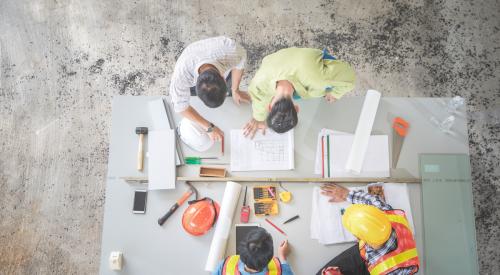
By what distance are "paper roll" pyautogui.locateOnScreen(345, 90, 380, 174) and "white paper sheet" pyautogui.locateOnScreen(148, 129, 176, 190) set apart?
0.95 meters

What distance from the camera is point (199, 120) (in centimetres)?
181

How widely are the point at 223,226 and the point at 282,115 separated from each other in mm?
698

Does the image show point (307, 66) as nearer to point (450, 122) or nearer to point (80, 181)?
point (450, 122)

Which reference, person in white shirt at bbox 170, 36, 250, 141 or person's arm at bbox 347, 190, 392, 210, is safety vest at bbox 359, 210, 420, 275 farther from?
person in white shirt at bbox 170, 36, 250, 141

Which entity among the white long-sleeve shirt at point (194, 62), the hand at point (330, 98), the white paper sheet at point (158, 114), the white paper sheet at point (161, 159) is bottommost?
the white paper sheet at point (161, 159)

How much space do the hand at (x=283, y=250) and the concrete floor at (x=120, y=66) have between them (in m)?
1.45

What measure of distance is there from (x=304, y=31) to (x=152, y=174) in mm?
1734

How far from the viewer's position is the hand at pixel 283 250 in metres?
1.76

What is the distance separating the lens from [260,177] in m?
1.86

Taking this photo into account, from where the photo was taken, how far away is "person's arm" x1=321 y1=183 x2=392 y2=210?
5.56 feet

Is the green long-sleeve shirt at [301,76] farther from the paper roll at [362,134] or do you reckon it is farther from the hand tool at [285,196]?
the hand tool at [285,196]

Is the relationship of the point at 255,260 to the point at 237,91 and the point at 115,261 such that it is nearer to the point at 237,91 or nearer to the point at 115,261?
the point at 115,261

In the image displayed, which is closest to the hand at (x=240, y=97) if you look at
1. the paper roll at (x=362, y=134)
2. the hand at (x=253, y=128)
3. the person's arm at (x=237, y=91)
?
the person's arm at (x=237, y=91)

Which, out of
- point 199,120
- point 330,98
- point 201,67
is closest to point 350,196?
point 330,98
